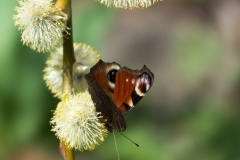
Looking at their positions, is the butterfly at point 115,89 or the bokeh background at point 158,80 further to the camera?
the bokeh background at point 158,80

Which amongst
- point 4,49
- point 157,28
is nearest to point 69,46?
point 4,49

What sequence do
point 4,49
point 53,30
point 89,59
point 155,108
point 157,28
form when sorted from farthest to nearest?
1. point 157,28
2. point 155,108
3. point 4,49
4. point 89,59
5. point 53,30

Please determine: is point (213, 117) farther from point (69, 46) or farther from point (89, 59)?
point (69, 46)

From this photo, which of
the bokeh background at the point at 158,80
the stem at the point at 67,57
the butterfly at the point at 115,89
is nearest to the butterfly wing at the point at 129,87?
the butterfly at the point at 115,89

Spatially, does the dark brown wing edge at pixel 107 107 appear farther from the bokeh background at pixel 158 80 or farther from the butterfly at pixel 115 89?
the bokeh background at pixel 158 80

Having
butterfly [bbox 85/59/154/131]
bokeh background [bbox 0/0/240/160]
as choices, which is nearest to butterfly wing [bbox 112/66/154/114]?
butterfly [bbox 85/59/154/131]

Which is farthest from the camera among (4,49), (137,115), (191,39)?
(191,39)
